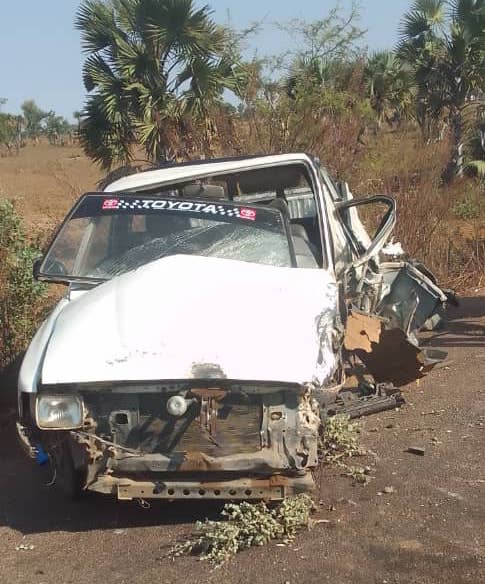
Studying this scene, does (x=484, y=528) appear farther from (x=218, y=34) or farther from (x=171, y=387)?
(x=218, y=34)

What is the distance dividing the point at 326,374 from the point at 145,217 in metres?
1.94

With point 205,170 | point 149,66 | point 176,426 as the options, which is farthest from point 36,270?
point 149,66

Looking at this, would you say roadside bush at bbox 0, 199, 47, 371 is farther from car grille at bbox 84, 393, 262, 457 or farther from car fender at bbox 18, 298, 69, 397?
car grille at bbox 84, 393, 262, 457

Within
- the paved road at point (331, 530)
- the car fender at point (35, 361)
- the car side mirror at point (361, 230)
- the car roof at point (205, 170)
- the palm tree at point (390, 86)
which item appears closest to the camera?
the paved road at point (331, 530)

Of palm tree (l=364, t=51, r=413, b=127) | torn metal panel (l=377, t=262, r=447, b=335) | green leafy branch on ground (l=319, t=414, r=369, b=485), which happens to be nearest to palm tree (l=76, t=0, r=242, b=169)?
torn metal panel (l=377, t=262, r=447, b=335)

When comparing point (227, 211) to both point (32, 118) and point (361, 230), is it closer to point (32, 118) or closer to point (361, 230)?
point (361, 230)

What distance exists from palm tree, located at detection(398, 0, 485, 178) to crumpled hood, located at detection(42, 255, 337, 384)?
17.7 m

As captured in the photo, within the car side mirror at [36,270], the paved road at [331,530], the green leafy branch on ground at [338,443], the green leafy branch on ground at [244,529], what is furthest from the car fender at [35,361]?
the green leafy branch on ground at [338,443]

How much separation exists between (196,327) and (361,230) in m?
3.98

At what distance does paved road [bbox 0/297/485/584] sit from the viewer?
3910mm

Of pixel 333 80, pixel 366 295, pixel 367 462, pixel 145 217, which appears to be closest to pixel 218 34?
pixel 333 80

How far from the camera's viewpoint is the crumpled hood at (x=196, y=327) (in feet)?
13.9

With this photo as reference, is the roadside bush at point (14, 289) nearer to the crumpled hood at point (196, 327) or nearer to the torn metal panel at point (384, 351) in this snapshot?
the crumpled hood at point (196, 327)

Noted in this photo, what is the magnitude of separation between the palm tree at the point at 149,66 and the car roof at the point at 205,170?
6.31 metres
